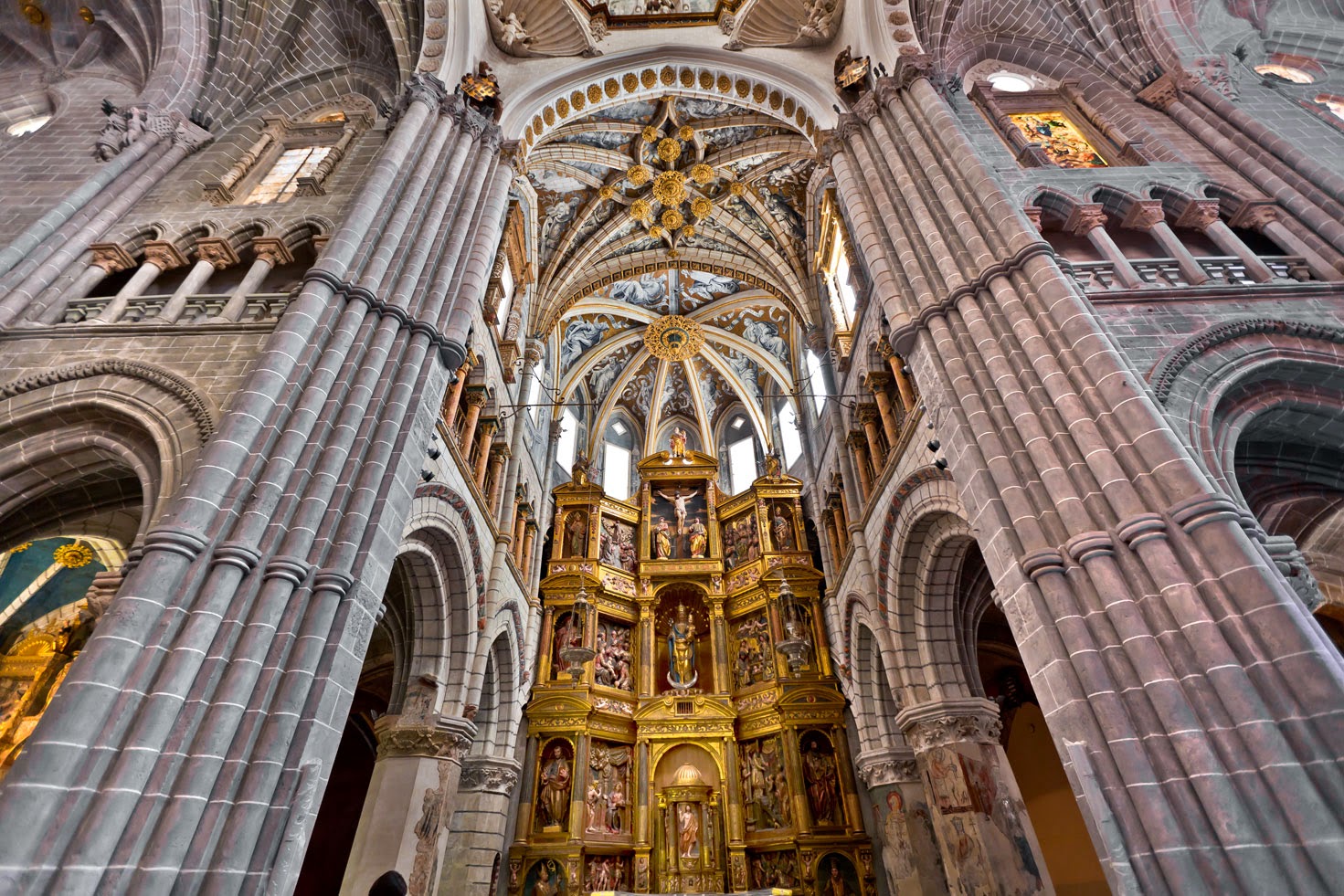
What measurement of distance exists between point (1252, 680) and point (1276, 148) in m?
9.25

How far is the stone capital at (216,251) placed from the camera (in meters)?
9.60

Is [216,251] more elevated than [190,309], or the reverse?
[216,251]

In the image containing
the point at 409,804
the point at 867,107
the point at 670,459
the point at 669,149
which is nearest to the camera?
the point at 409,804

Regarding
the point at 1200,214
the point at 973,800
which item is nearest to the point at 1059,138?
the point at 1200,214

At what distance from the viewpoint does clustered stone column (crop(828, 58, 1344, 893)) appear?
4.43m

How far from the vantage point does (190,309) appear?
28.8ft

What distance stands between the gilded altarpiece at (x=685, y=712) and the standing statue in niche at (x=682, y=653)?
0.04 metres

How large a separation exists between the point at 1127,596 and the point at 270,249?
1085 cm

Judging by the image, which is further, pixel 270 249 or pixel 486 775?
pixel 486 775

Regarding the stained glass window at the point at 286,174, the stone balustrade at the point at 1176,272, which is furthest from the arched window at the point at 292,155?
the stone balustrade at the point at 1176,272

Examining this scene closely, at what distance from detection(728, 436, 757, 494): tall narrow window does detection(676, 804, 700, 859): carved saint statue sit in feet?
31.1

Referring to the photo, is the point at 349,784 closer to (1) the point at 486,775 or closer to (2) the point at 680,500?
(1) the point at 486,775

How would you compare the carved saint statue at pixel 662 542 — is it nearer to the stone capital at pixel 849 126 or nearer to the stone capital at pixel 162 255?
the stone capital at pixel 849 126

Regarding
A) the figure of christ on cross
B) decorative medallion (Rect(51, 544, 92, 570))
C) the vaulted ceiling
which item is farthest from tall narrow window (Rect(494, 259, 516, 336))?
decorative medallion (Rect(51, 544, 92, 570))
